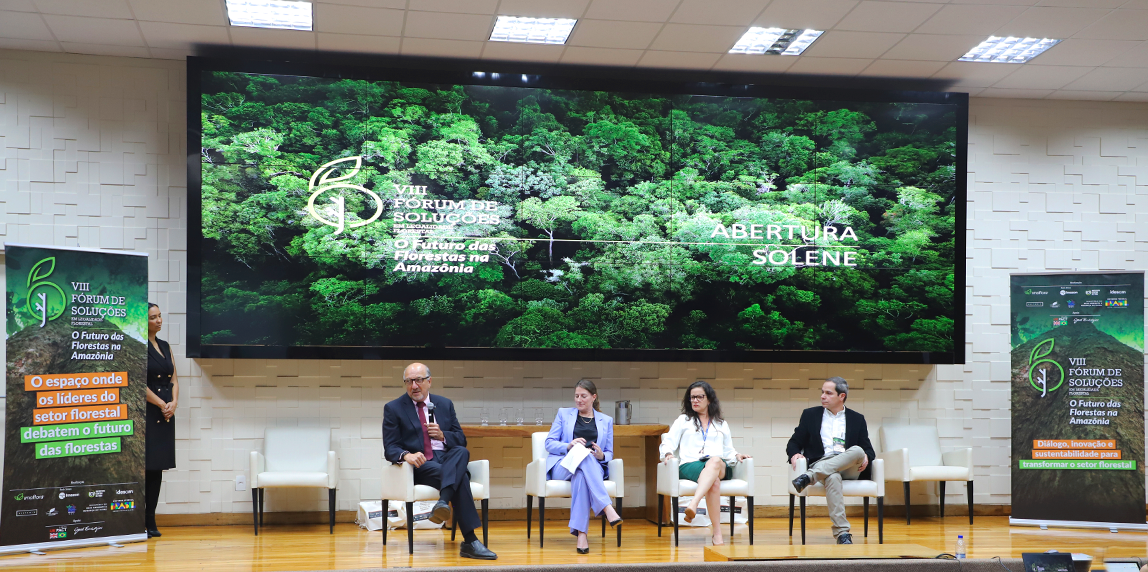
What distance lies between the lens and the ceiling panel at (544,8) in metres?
6.04

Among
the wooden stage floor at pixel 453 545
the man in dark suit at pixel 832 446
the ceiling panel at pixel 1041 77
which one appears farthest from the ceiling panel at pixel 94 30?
the ceiling panel at pixel 1041 77

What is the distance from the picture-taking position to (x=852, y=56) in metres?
7.07

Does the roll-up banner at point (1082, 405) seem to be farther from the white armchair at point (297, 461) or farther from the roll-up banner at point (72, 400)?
the roll-up banner at point (72, 400)

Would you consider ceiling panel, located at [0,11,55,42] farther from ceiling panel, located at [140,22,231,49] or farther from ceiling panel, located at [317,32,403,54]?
ceiling panel, located at [317,32,403,54]

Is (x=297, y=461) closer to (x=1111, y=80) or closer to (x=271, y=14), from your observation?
(x=271, y=14)

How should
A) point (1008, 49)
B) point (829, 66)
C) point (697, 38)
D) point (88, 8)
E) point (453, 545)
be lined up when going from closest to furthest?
point (88, 8) → point (453, 545) → point (697, 38) → point (1008, 49) → point (829, 66)

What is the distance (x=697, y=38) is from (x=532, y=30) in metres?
1.21

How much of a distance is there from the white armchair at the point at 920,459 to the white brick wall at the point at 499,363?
196 millimetres

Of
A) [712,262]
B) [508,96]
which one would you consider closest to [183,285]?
[508,96]

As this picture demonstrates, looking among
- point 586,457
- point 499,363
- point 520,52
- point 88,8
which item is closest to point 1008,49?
point 520,52

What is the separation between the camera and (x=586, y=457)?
616 cm

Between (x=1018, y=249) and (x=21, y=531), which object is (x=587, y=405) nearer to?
(x=21, y=531)

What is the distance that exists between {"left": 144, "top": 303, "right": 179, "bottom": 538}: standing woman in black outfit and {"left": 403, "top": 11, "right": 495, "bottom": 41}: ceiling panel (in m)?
2.68

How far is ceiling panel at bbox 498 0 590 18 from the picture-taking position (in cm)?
604
